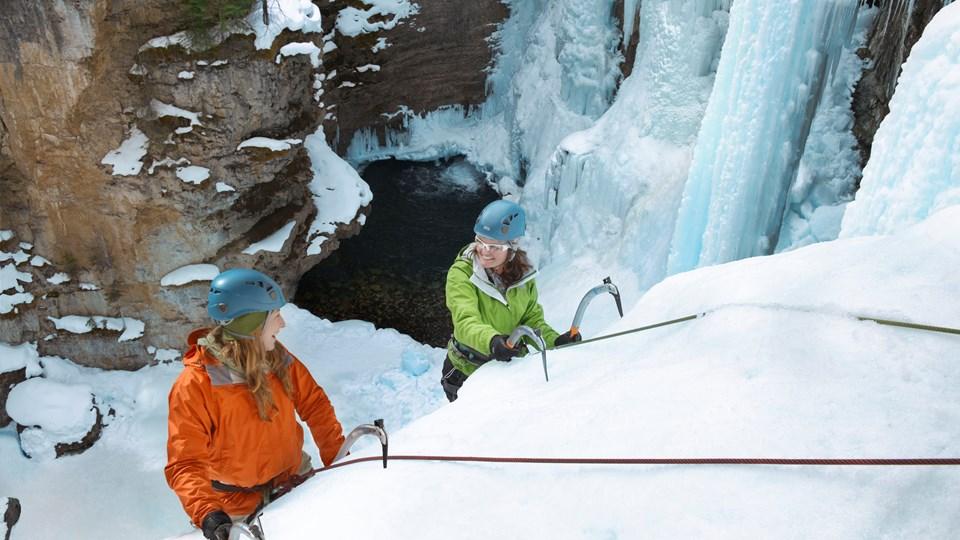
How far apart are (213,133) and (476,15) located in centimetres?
896

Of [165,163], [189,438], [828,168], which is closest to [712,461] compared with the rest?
[189,438]

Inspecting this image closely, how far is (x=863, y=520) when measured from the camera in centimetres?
165

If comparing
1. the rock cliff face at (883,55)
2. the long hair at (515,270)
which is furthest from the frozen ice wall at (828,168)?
the long hair at (515,270)

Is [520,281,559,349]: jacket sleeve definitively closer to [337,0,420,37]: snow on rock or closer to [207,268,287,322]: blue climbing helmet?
[207,268,287,322]: blue climbing helmet

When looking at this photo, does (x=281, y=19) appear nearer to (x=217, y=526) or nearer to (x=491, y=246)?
(x=491, y=246)

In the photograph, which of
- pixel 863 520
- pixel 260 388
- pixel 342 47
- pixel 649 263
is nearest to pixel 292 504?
pixel 260 388

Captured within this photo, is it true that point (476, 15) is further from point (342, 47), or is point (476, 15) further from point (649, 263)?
point (649, 263)

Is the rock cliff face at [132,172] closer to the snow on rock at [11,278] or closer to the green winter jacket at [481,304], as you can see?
the snow on rock at [11,278]

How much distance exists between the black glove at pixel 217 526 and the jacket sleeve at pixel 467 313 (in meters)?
1.52

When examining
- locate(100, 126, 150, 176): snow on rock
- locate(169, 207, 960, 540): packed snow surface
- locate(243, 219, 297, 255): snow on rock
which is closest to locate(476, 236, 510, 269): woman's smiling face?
locate(169, 207, 960, 540): packed snow surface

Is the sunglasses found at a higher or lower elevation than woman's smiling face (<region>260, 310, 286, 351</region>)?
higher

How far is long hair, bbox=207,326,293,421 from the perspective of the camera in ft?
9.12

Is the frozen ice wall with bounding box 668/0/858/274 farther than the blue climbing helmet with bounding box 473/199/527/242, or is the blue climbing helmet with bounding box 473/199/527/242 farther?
the frozen ice wall with bounding box 668/0/858/274

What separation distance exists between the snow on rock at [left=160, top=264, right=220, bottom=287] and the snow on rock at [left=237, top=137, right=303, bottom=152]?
1.91 m
